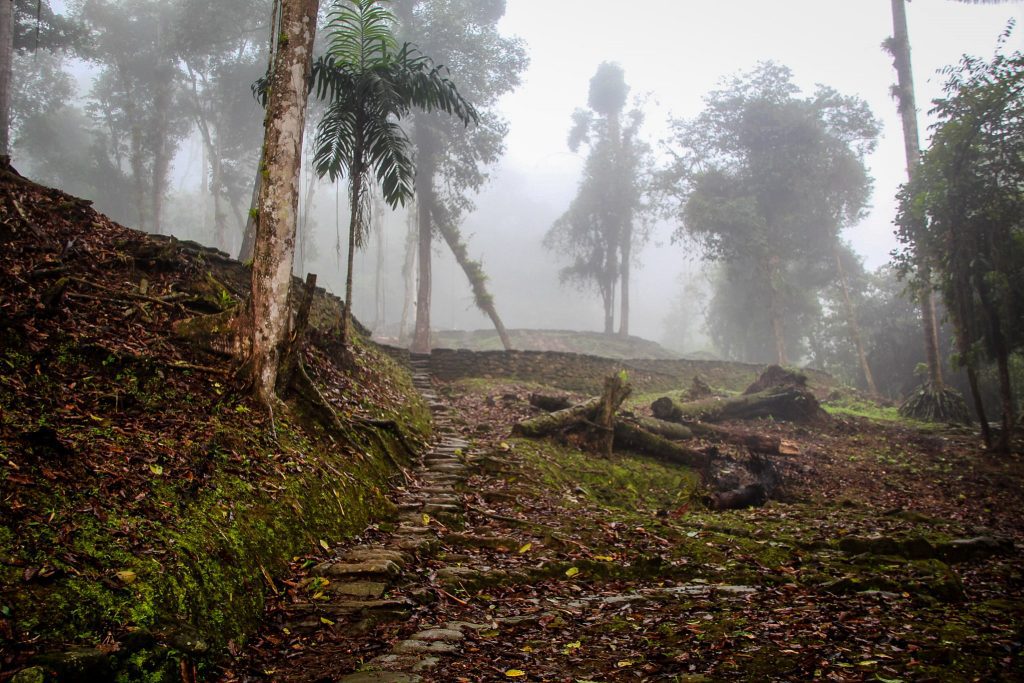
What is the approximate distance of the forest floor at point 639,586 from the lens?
291 cm

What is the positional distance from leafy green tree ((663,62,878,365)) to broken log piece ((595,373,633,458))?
18.0 meters

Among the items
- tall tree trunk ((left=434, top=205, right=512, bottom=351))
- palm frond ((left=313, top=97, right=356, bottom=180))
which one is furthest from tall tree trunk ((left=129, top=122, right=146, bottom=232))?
palm frond ((left=313, top=97, right=356, bottom=180))

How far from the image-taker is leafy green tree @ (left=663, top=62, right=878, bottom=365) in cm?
2514

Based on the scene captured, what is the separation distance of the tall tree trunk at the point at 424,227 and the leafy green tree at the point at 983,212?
53.0ft

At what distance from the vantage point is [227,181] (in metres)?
27.9

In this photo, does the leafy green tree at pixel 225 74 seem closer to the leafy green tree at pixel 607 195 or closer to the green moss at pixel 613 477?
the leafy green tree at pixel 607 195

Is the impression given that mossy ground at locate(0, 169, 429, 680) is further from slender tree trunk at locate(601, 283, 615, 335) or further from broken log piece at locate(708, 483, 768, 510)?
slender tree trunk at locate(601, 283, 615, 335)

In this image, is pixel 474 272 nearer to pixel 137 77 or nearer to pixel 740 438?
pixel 740 438

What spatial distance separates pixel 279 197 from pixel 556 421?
5.53 meters

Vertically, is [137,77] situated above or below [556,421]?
above

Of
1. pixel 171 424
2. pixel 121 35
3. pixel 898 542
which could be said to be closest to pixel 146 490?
pixel 171 424

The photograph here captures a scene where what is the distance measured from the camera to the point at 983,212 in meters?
10.0

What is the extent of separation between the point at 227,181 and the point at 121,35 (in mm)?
9007

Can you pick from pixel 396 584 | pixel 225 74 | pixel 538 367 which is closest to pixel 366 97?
pixel 396 584
